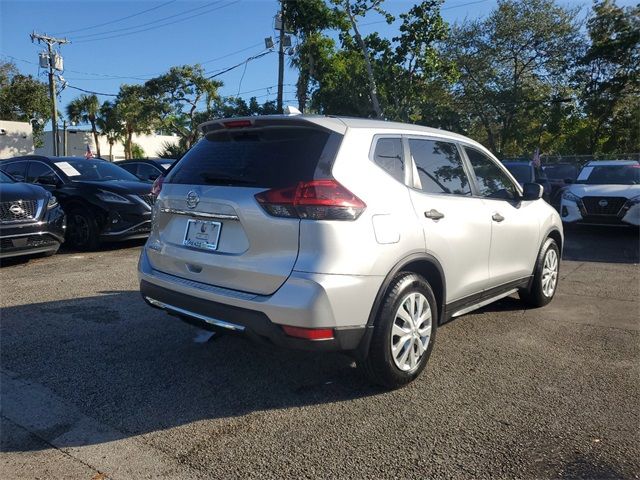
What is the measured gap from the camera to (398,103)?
23.4 m

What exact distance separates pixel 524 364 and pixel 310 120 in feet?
8.02

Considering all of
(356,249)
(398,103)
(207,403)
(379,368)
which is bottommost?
(207,403)

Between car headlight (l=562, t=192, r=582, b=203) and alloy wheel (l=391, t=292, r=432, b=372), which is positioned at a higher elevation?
car headlight (l=562, t=192, r=582, b=203)

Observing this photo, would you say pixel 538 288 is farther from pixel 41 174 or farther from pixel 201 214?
pixel 41 174

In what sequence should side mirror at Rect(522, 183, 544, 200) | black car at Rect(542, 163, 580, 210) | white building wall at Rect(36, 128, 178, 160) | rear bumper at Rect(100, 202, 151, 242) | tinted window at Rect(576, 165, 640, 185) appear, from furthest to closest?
white building wall at Rect(36, 128, 178, 160), black car at Rect(542, 163, 580, 210), tinted window at Rect(576, 165, 640, 185), rear bumper at Rect(100, 202, 151, 242), side mirror at Rect(522, 183, 544, 200)

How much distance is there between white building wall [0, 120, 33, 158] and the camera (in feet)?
102

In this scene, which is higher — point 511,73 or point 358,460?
point 511,73

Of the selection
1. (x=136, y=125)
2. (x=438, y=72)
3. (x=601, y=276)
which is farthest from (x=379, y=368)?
(x=136, y=125)

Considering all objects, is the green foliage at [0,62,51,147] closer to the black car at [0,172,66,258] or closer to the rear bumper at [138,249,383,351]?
the black car at [0,172,66,258]

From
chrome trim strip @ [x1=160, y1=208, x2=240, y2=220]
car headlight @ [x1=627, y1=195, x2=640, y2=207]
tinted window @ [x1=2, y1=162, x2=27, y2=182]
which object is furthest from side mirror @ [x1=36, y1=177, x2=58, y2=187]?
car headlight @ [x1=627, y1=195, x2=640, y2=207]

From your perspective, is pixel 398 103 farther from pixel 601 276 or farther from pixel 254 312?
pixel 254 312

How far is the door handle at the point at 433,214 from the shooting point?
3751mm

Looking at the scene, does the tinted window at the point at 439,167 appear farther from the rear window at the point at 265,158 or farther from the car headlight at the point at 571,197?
the car headlight at the point at 571,197

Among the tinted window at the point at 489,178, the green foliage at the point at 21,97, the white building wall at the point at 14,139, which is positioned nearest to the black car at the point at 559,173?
the tinted window at the point at 489,178
